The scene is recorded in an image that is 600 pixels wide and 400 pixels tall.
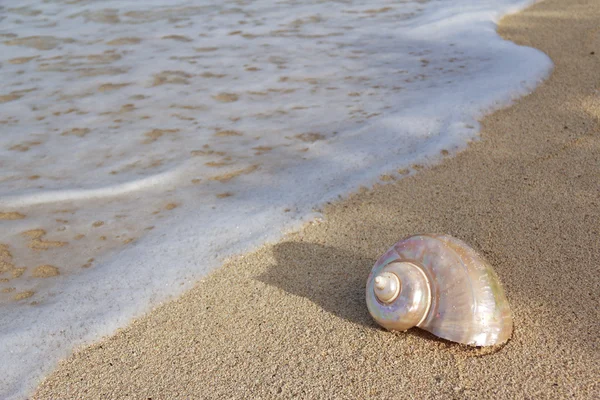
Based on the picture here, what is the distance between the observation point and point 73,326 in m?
2.19

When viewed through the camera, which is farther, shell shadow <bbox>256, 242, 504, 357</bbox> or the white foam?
the white foam

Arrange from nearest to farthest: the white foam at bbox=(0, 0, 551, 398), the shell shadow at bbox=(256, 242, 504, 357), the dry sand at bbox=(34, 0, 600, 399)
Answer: the dry sand at bbox=(34, 0, 600, 399), the shell shadow at bbox=(256, 242, 504, 357), the white foam at bbox=(0, 0, 551, 398)

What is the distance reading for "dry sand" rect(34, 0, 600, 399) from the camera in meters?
1.83

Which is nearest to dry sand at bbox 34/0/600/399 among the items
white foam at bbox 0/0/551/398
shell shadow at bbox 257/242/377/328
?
shell shadow at bbox 257/242/377/328

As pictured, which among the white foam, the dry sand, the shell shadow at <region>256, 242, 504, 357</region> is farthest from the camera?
the white foam

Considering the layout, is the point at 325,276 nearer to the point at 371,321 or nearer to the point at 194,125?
the point at 371,321

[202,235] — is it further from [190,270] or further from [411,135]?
[411,135]

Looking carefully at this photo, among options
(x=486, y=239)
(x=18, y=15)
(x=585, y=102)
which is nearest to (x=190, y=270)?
(x=486, y=239)

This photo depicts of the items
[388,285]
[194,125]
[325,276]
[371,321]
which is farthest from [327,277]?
[194,125]

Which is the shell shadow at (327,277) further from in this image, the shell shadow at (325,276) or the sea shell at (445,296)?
the sea shell at (445,296)

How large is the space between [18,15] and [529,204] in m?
5.63

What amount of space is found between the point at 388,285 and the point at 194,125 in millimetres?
2263

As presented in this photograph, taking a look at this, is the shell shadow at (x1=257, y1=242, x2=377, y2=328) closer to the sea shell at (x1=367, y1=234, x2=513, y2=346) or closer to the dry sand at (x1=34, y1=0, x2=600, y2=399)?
the dry sand at (x1=34, y1=0, x2=600, y2=399)

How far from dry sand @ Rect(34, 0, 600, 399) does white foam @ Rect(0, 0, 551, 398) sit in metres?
0.16
